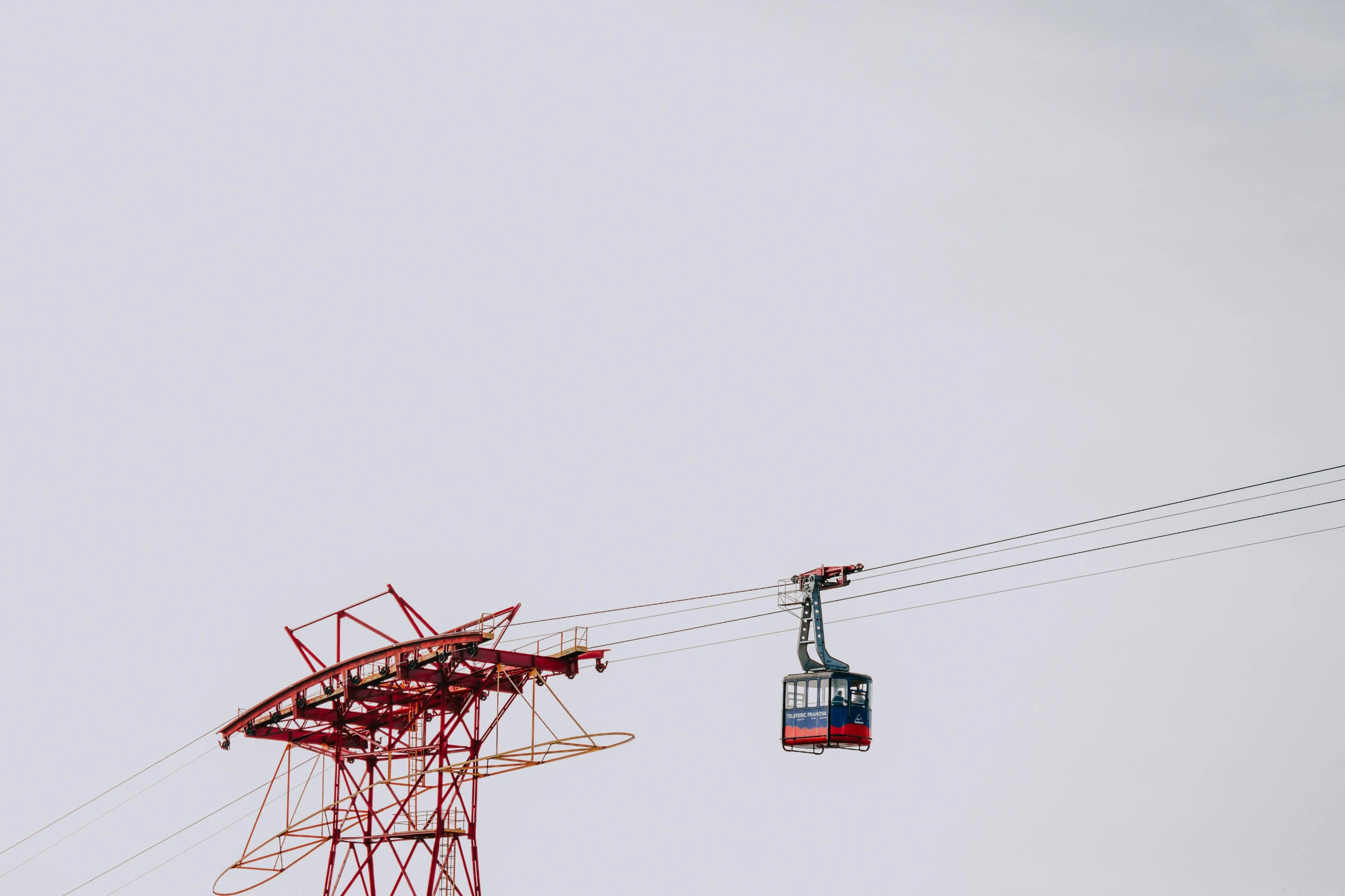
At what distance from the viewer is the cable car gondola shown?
50.2 m

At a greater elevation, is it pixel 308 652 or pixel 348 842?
pixel 308 652

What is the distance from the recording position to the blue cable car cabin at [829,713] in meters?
50.1

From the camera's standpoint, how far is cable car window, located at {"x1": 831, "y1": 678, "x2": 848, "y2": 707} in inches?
1978

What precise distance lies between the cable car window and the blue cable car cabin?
0.05ft

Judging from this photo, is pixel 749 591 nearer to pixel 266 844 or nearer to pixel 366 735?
pixel 366 735

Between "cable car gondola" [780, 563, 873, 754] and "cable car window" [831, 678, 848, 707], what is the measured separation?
0.02m

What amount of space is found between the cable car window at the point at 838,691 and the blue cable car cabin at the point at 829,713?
0.7 inches

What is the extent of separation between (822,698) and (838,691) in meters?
0.51

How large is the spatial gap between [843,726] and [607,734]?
6.88 metres

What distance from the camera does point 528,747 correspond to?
50.0 meters

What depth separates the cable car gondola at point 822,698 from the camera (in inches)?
1976

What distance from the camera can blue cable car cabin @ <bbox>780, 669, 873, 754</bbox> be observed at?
164 ft

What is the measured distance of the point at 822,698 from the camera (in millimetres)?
50500

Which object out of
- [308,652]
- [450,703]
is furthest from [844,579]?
[308,652]
